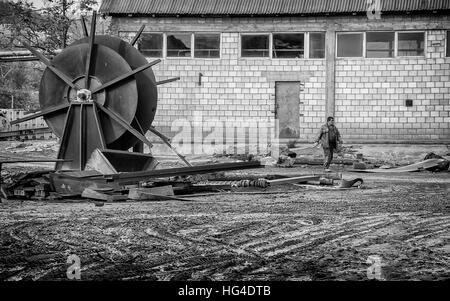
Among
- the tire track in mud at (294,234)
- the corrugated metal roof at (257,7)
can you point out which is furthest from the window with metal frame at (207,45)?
the tire track in mud at (294,234)

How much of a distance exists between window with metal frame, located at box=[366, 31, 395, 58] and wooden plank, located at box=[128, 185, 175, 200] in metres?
19.0

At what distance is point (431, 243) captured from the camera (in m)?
8.54

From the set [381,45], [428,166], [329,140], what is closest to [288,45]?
[381,45]

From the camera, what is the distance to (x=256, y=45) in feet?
104

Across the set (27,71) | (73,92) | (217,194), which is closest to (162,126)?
(73,92)

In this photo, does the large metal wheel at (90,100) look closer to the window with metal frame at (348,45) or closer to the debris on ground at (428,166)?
the debris on ground at (428,166)

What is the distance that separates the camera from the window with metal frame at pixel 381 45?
103 feet

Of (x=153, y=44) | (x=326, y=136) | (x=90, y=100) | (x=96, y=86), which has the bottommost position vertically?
(x=326, y=136)

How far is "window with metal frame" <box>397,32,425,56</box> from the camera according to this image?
102 ft

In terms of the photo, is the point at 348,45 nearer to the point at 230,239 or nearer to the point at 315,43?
the point at 315,43

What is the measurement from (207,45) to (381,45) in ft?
23.7

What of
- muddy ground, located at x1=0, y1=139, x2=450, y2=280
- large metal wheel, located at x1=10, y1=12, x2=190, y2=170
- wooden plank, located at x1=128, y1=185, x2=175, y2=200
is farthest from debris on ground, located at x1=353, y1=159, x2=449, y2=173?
wooden plank, located at x1=128, y1=185, x2=175, y2=200
